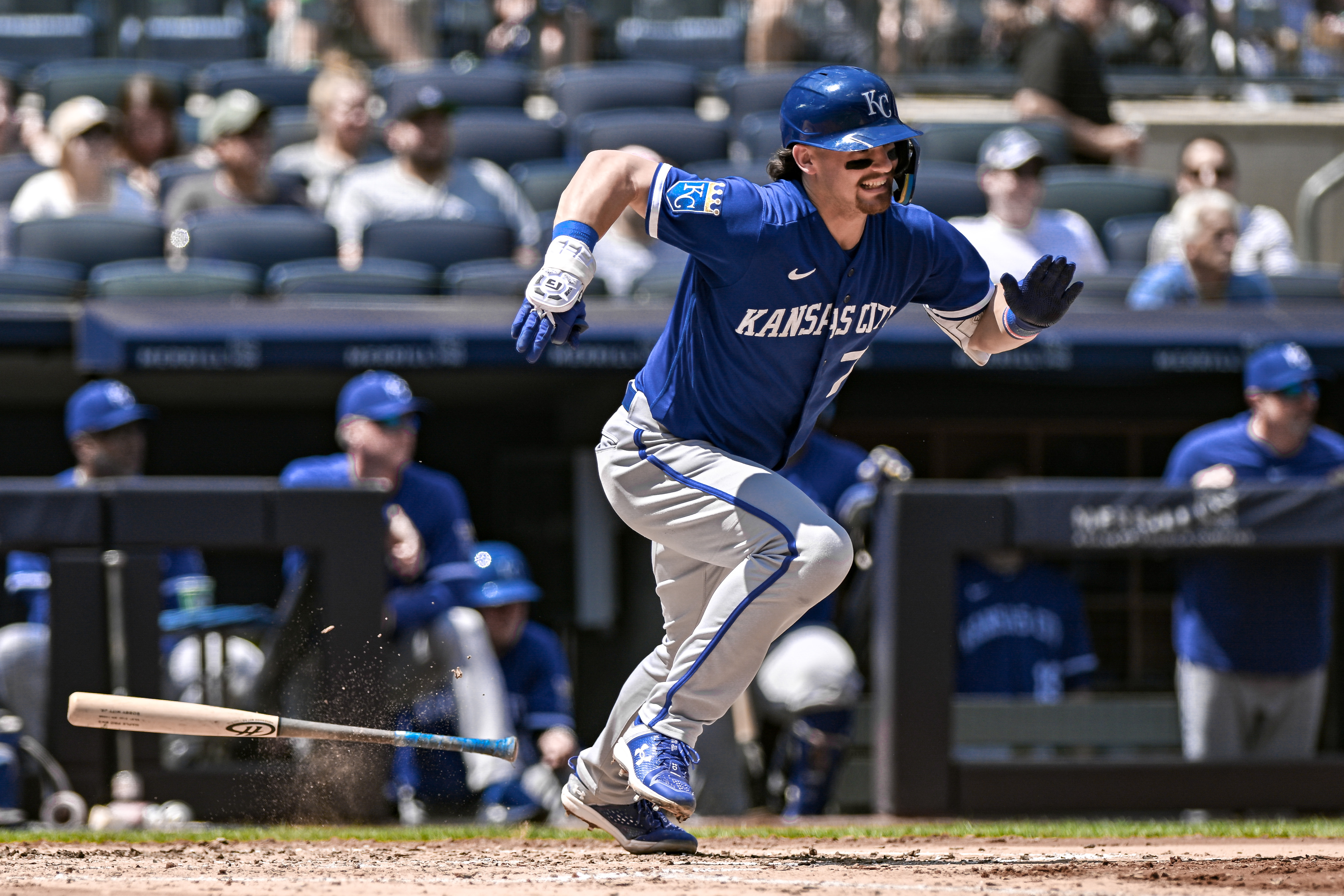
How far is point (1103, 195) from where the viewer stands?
7.96 m

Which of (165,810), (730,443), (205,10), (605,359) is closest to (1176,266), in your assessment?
(605,359)

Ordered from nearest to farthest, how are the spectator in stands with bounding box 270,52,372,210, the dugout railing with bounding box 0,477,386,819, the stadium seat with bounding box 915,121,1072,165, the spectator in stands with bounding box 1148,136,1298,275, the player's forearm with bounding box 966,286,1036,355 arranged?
the player's forearm with bounding box 966,286,1036,355, the dugout railing with bounding box 0,477,386,819, the spectator in stands with bounding box 1148,136,1298,275, the spectator in stands with bounding box 270,52,372,210, the stadium seat with bounding box 915,121,1072,165

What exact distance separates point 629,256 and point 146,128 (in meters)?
2.51

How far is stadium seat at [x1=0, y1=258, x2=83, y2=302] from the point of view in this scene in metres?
6.38

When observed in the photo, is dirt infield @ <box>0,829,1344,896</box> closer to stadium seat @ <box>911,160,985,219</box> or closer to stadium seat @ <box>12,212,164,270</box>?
stadium seat @ <box>12,212,164,270</box>

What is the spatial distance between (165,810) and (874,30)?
20.1 ft

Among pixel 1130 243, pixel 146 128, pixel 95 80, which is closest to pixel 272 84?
pixel 95 80

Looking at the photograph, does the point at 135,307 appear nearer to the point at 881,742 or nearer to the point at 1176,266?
the point at 881,742

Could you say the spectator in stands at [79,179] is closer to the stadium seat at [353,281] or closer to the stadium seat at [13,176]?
the stadium seat at [13,176]

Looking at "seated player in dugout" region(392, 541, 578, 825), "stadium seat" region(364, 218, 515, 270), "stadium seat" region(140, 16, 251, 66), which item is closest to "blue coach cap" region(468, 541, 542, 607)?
"seated player in dugout" region(392, 541, 578, 825)

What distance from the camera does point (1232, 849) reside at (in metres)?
4.09

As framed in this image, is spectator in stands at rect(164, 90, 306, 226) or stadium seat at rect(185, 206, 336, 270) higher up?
spectator in stands at rect(164, 90, 306, 226)

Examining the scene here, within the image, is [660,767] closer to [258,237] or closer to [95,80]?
[258,237]

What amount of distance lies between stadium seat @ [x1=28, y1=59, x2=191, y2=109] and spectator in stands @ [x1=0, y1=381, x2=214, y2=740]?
310cm
